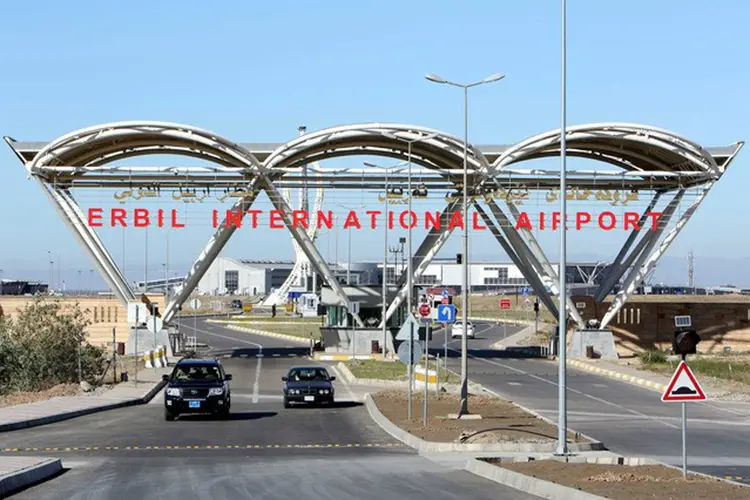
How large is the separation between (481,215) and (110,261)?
757 inches

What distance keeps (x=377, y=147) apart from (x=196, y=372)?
31.4 metres

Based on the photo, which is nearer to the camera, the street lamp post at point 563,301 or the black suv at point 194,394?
the street lamp post at point 563,301

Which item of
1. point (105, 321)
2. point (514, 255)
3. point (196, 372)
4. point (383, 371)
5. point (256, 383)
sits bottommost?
point (256, 383)

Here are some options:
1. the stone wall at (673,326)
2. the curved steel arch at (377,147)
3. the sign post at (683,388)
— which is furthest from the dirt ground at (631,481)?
the stone wall at (673,326)

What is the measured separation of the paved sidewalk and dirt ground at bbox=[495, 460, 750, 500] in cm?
1407

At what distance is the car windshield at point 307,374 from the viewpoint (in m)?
38.8

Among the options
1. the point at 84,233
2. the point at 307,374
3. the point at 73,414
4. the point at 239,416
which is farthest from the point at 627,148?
the point at 73,414

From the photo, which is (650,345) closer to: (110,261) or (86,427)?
(110,261)

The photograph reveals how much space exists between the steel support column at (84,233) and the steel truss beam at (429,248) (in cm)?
1405

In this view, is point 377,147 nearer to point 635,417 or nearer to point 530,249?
point 530,249

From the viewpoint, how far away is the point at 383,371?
53188 millimetres

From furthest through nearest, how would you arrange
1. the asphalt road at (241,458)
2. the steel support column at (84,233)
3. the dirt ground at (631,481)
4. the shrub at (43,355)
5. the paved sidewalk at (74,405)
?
the steel support column at (84,233) < the shrub at (43,355) < the paved sidewalk at (74,405) < the asphalt road at (241,458) < the dirt ground at (631,481)

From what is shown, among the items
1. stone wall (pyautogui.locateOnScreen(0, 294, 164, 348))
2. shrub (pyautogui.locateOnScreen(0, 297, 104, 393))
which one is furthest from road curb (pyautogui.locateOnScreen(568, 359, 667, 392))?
stone wall (pyautogui.locateOnScreen(0, 294, 164, 348))

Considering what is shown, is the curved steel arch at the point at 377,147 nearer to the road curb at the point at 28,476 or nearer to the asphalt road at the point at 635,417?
the asphalt road at the point at 635,417
